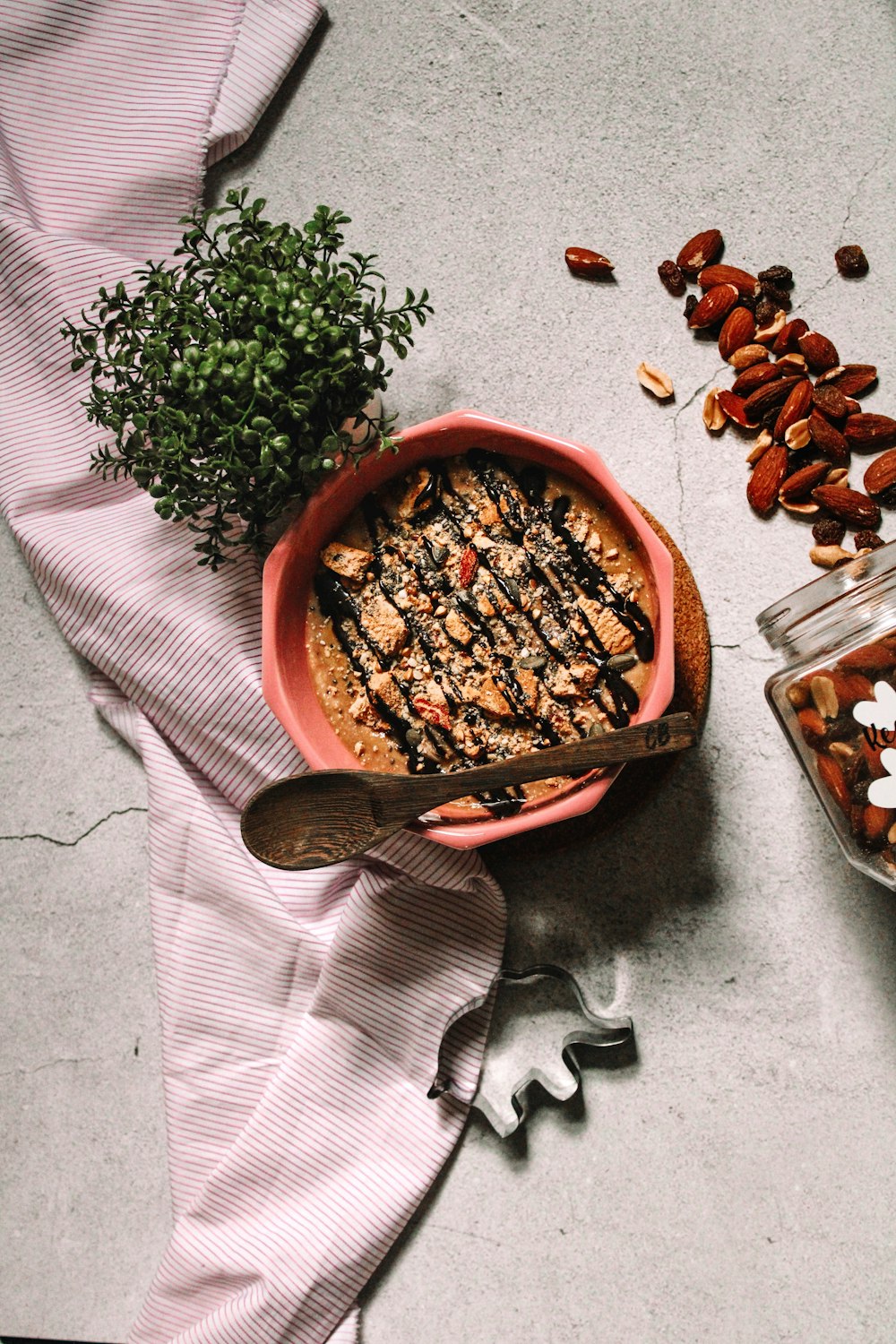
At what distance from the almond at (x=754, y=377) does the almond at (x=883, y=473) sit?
0.18 meters

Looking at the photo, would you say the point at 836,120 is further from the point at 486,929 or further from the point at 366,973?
the point at 366,973

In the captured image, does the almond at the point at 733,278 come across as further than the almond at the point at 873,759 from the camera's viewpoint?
Yes

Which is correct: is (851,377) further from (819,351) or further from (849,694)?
(849,694)

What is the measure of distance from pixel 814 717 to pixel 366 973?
680 millimetres

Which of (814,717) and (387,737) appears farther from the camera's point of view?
(387,737)

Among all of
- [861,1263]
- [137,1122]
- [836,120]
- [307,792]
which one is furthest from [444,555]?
[861,1263]

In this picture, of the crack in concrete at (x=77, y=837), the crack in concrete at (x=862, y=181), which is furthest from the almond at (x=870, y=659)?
the crack in concrete at (x=77, y=837)

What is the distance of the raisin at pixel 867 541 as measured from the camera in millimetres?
1296

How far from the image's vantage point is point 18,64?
1373 mm

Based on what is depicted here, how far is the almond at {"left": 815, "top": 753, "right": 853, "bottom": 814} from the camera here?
110cm

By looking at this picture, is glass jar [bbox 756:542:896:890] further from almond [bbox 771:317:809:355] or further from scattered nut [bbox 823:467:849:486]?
almond [bbox 771:317:809:355]

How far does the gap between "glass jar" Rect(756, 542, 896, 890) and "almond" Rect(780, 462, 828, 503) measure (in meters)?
0.15

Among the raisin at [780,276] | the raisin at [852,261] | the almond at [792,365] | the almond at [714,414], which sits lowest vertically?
the almond at [714,414]

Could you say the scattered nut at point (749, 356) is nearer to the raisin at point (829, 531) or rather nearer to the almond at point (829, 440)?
the almond at point (829, 440)
